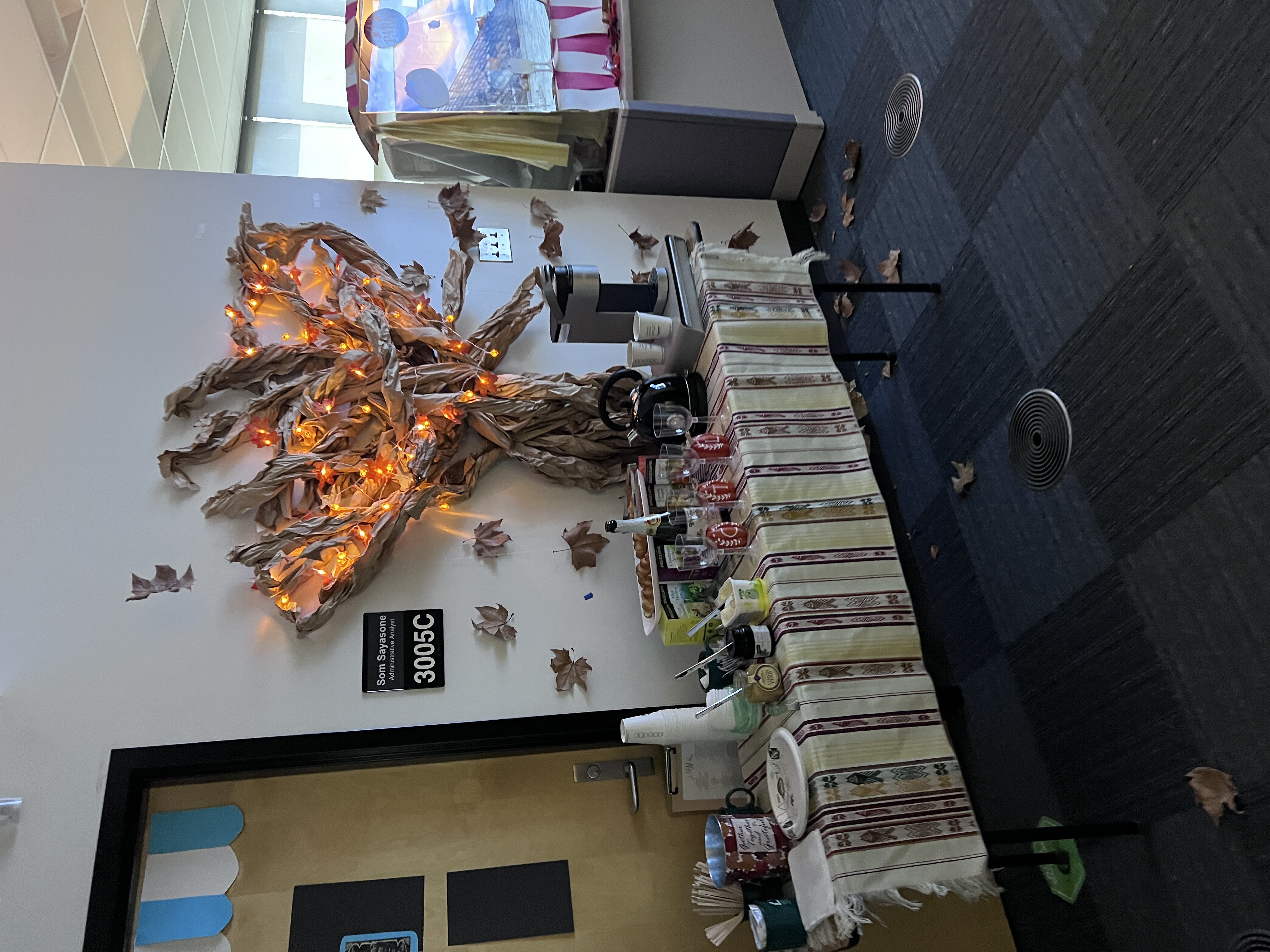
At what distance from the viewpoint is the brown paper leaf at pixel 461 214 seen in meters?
2.60

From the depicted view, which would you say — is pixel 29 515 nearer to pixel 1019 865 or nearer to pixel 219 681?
pixel 219 681

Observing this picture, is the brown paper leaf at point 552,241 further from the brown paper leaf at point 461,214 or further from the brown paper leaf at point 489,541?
the brown paper leaf at point 489,541

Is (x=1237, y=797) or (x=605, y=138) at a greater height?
(x=605, y=138)

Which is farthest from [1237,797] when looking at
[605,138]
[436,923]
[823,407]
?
[605,138]

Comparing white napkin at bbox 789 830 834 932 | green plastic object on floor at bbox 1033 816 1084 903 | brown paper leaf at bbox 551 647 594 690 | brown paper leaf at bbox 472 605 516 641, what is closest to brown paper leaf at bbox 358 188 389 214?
brown paper leaf at bbox 472 605 516 641

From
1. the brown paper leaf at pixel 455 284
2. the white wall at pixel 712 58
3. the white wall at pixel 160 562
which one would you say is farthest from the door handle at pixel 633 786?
the white wall at pixel 712 58

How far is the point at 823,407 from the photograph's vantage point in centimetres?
202

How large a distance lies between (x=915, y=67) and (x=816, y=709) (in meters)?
1.84

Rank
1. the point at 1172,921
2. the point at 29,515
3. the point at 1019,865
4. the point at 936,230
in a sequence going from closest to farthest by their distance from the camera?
the point at 1172,921
the point at 1019,865
the point at 29,515
the point at 936,230

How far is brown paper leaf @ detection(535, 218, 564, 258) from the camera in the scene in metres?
2.65

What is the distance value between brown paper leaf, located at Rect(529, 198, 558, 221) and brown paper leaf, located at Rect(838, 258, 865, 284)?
3.16 feet

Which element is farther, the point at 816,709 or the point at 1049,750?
the point at 1049,750

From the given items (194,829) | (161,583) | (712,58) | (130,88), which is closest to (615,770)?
(194,829)

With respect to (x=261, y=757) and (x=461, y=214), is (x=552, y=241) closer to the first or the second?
(x=461, y=214)
